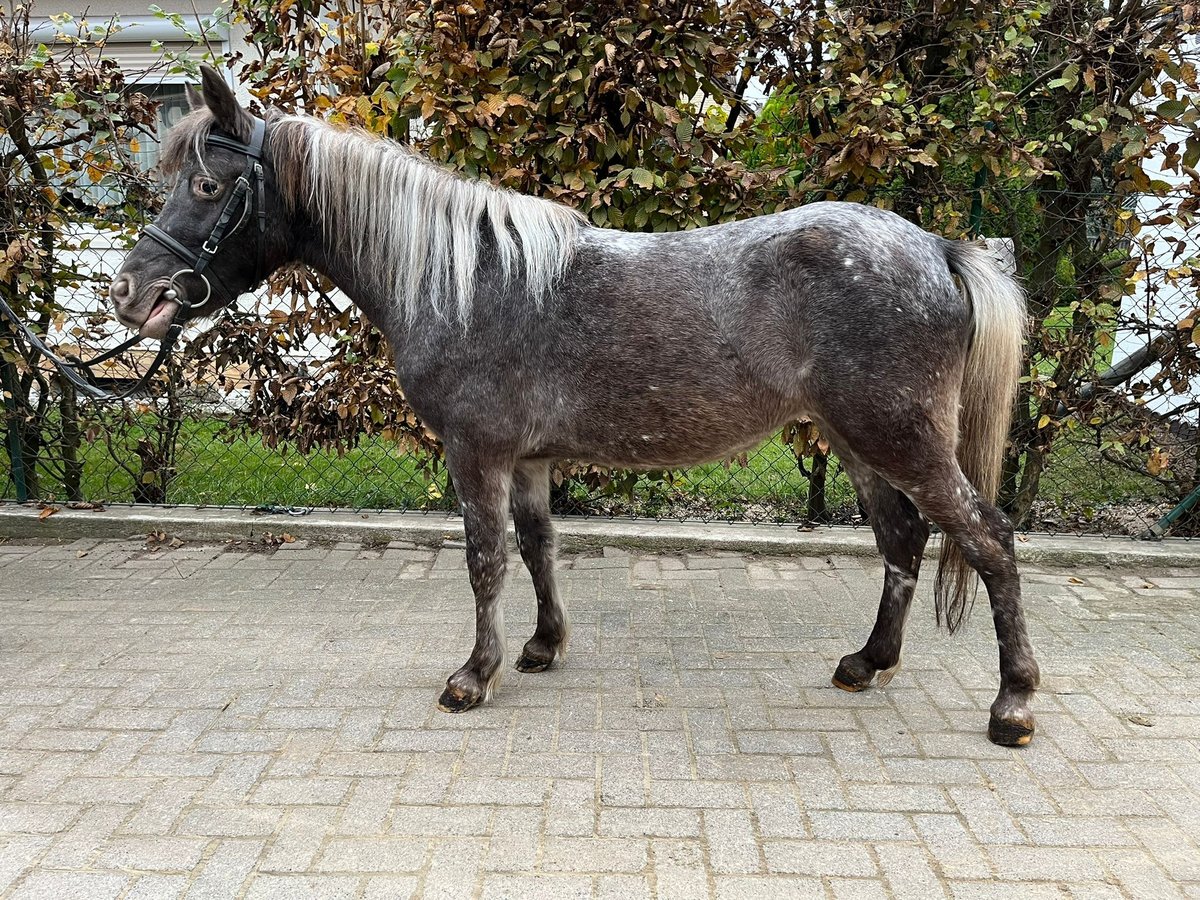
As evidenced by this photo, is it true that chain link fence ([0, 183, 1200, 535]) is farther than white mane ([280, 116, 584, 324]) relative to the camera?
Yes

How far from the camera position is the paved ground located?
2.15 m

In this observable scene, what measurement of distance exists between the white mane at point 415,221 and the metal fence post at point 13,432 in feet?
10.8

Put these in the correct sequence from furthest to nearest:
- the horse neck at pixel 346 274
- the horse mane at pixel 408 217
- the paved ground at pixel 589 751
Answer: the horse neck at pixel 346 274 < the horse mane at pixel 408 217 < the paved ground at pixel 589 751

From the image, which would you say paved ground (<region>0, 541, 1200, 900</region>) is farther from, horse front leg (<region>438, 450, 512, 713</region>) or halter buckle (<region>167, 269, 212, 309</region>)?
halter buckle (<region>167, 269, 212, 309</region>)

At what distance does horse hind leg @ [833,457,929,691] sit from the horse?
0.24 meters

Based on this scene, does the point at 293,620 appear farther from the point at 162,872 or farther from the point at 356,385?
the point at 162,872

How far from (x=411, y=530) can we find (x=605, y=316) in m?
2.55

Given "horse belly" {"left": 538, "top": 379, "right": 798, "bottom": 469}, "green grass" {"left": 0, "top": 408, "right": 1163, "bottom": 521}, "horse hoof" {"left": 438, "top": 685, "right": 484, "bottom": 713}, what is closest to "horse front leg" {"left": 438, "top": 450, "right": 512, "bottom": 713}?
"horse hoof" {"left": 438, "top": 685, "right": 484, "bottom": 713}

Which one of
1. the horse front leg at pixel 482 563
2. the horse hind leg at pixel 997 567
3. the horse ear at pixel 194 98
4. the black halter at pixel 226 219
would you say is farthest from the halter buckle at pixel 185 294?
the horse hind leg at pixel 997 567

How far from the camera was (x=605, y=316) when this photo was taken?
2.82m

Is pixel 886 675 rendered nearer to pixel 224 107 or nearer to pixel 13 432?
pixel 224 107

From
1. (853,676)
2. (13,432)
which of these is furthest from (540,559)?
(13,432)

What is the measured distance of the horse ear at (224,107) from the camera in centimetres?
261

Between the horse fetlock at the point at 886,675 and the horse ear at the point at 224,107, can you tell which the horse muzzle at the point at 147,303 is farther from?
the horse fetlock at the point at 886,675
